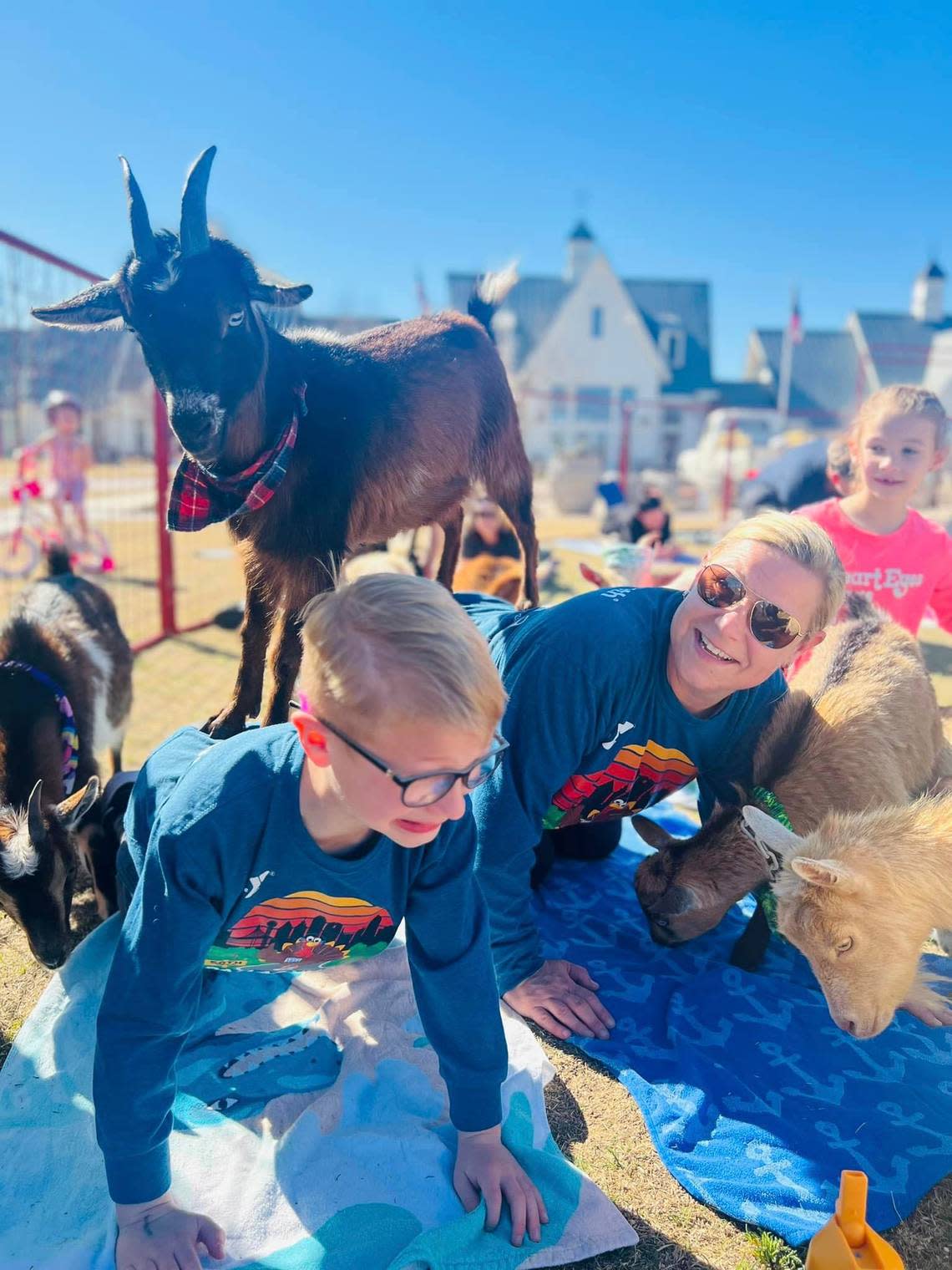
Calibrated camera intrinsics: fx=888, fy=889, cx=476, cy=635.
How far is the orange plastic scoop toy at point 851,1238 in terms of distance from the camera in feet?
5.47

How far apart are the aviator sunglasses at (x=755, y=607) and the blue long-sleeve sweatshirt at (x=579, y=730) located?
216 mm

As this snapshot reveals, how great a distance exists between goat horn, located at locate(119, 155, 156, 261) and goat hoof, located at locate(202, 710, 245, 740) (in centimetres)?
143

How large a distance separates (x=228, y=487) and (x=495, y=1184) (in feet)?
6.38

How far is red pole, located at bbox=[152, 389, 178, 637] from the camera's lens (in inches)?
268

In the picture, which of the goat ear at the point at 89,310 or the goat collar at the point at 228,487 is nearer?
the goat ear at the point at 89,310

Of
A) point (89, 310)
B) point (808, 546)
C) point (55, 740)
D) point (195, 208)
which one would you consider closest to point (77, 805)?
point (55, 740)

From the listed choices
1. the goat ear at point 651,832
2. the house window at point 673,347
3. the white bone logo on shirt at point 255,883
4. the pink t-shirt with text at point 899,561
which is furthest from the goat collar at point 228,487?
the house window at point 673,347

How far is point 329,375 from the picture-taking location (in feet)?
9.15

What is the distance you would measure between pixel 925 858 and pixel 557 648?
1174mm

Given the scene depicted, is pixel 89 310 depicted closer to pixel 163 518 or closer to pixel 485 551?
pixel 163 518

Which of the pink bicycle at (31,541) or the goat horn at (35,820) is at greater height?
the pink bicycle at (31,541)

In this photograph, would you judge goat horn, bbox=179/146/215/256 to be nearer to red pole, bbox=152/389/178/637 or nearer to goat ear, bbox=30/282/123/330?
goat ear, bbox=30/282/123/330

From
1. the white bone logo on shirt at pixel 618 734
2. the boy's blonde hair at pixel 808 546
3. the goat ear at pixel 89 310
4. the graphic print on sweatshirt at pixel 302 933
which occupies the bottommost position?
the graphic print on sweatshirt at pixel 302 933

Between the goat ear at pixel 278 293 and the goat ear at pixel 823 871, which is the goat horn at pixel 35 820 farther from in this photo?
the goat ear at pixel 823 871
